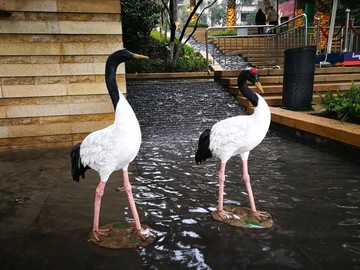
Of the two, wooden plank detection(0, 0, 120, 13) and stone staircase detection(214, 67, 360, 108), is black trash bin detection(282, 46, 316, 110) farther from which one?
wooden plank detection(0, 0, 120, 13)

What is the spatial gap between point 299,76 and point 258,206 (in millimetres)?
5015

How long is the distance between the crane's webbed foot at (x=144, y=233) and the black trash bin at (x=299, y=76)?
5.98 metres

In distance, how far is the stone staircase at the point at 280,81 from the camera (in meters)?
8.98

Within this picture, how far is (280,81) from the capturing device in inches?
389

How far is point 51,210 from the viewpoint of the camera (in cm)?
350

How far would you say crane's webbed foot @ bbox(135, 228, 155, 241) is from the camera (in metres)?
2.82

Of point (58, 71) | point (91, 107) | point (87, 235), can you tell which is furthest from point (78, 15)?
point (87, 235)

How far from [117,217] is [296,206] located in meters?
1.96

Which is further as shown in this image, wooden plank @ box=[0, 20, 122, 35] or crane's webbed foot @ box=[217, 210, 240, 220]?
wooden plank @ box=[0, 20, 122, 35]

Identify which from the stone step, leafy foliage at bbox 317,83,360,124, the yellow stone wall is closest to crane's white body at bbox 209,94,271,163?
leafy foliage at bbox 317,83,360,124

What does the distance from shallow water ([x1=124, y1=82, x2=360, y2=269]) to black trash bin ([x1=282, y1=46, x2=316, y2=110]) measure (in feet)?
4.74

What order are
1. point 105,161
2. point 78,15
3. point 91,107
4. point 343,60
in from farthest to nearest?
point 343,60 < point 91,107 < point 78,15 < point 105,161

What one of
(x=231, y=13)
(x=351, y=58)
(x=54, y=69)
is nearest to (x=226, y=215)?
(x=54, y=69)

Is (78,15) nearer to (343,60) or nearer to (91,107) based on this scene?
(91,107)
